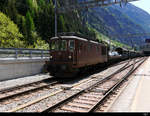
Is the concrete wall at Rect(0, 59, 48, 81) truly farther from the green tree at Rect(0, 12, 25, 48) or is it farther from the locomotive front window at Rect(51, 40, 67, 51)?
the green tree at Rect(0, 12, 25, 48)

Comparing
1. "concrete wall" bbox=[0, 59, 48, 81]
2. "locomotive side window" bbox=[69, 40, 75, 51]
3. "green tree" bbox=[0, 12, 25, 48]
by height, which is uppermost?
"green tree" bbox=[0, 12, 25, 48]

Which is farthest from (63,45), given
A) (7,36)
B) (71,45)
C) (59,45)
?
(7,36)

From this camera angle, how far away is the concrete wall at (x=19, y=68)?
1230 cm

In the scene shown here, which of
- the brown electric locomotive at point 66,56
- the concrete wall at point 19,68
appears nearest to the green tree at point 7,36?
the concrete wall at point 19,68

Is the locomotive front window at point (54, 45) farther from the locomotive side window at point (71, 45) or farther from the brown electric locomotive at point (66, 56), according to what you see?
the locomotive side window at point (71, 45)

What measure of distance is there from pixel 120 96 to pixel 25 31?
161 ft

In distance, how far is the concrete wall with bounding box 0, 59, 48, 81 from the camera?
40.3ft

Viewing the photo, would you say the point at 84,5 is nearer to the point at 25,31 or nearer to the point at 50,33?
the point at 25,31

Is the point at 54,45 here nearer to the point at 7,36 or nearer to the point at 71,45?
the point at 71,45

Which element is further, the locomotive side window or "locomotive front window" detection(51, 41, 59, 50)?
"locomotive front window" detection(51, 41, 59, 50)

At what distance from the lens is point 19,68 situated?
13.7 meters

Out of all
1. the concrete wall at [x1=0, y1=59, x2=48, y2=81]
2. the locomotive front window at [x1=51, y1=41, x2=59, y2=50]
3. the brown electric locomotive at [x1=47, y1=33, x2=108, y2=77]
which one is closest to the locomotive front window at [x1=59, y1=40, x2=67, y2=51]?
the brown electric locomotive at [x1=47, y1=33, x2=108, y2=77]

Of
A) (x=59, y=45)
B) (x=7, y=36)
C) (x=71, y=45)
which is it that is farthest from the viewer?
(x=7, y=36)

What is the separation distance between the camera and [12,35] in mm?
34938
